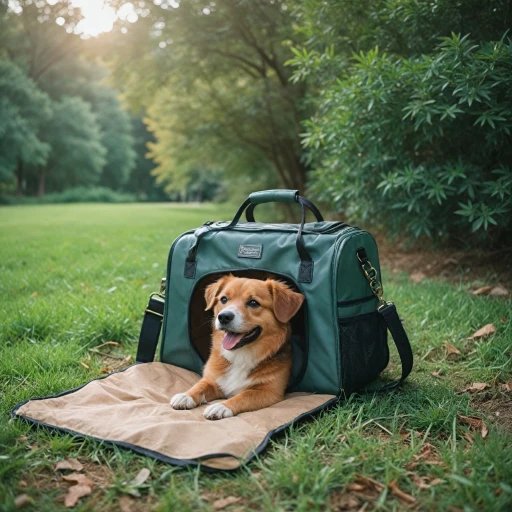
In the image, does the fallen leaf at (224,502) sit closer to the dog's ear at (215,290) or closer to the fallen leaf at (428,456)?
the fallen leaf at (428,456)

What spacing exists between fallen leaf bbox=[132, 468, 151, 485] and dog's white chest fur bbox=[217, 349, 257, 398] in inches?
36.0

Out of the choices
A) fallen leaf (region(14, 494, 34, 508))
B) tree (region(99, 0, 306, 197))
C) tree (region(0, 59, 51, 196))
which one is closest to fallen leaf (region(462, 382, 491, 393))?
fallen leaf (region(14, 494, 34, 508))

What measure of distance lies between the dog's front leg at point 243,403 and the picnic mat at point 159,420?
0.06 m

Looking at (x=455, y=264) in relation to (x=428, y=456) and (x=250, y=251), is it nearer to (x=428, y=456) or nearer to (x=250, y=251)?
(x=250, y=251)

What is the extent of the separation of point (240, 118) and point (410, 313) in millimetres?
7983

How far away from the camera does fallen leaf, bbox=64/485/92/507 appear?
1773 millimetres

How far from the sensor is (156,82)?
995 cm

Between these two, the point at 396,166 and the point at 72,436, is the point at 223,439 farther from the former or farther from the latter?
the point at 396,166

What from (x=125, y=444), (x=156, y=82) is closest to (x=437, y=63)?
(x=125, y=444)

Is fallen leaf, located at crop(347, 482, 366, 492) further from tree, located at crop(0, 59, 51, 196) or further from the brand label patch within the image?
tree, located at crop(0, 59, 51, 196)

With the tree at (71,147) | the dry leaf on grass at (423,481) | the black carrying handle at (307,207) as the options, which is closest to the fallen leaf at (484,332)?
the black carrying handle at (307,207)

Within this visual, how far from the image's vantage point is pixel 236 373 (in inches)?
111

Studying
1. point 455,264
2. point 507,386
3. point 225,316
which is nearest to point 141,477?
point 225,316

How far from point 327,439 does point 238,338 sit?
Answer: 799 mm
